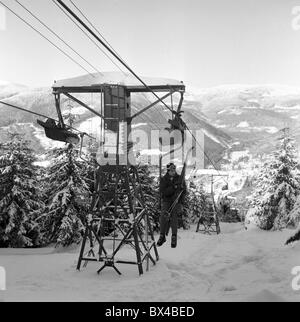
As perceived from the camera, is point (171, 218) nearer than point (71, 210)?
Yes

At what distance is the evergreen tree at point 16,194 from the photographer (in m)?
32.8

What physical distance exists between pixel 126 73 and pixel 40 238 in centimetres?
2667

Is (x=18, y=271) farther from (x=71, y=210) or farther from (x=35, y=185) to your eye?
(x=35, y=185)

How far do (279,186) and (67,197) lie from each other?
22.5 m

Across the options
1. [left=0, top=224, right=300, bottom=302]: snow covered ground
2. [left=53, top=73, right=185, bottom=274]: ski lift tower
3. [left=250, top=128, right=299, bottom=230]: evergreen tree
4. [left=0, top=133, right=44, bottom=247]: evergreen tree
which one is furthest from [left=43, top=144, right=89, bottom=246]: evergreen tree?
[left=250, top=128, right=299, bottom=230]: evergreen tree

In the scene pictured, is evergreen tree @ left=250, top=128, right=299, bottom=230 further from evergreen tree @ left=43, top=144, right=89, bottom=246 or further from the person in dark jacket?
the person in dark jacket

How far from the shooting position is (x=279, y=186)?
136 feet

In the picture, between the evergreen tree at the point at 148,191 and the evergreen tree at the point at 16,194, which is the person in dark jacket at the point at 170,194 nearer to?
the evergreen tree at the point at 16,194

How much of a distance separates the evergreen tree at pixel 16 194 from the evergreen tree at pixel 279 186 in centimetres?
2387

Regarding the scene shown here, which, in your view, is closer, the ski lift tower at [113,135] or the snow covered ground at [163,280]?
the snow covered ground at [163,280]

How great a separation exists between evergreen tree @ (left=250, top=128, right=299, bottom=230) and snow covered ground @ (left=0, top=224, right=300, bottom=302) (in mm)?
25720

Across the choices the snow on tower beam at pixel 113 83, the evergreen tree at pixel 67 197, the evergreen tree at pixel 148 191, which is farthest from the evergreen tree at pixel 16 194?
the snow on tower beam at pixel 113 83
